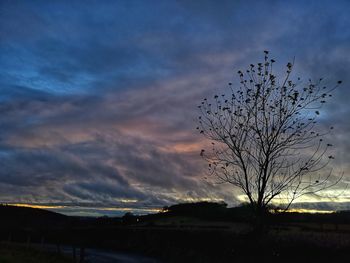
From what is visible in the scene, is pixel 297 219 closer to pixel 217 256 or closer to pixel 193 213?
pixel 217 256

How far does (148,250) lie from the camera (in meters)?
66.2

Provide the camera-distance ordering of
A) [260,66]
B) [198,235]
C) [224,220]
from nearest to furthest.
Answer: [260,66], [198,235], [224,220]

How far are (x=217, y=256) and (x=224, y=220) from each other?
51.2 metres

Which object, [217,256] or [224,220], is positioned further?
[224,220]

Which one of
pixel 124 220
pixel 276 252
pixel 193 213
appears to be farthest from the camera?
pixel 124 220

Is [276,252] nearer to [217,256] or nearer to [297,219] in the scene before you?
[217,256]

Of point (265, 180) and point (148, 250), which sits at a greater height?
point (265, 180)

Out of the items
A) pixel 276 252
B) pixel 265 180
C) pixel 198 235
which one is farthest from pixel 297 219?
pixel 265 180

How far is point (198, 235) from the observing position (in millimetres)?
60531

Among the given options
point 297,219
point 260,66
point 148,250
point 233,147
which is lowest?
point 148,250

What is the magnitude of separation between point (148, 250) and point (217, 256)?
2241cm

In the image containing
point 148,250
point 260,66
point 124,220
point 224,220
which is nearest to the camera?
point 260,66

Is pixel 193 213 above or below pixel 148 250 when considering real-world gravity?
above

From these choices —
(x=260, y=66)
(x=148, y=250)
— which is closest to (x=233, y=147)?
(x=260, y=66)
